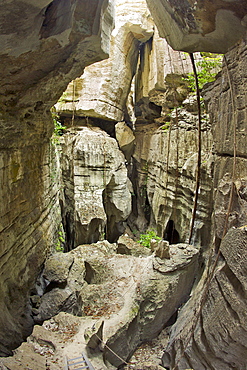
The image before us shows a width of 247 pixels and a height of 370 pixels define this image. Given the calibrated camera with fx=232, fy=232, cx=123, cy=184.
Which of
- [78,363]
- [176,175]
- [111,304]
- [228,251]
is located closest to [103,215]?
[176,175]

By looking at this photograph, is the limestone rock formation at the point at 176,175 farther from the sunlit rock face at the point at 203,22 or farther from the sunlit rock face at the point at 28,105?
the sunlit rock face at the point at 28,105

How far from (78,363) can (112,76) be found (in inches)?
479

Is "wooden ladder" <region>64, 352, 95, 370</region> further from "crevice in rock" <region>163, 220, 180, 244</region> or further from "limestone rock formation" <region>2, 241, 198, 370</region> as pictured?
"crevice in rock" <region>163, 220, 180, 244</region>

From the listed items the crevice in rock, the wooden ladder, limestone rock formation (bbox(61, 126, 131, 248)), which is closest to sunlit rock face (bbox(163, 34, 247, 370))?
the wooden ladder

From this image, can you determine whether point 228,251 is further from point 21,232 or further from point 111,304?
point 21,232

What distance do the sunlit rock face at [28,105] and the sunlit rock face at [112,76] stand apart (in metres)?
5.45

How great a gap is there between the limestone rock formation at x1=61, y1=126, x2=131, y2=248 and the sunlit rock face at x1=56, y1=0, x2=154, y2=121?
4.06 ft

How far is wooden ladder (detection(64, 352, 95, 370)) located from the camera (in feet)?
11.8

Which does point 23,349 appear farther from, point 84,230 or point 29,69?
point 84,230

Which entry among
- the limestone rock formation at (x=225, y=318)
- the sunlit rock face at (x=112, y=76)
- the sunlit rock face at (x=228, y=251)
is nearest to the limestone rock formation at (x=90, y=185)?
the sunlit rock face at (x=112, y=76)

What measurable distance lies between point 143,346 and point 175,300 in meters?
1.32

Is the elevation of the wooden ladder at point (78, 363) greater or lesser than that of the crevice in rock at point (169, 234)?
greater

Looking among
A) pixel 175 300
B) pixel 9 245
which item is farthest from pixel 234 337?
pixel 9 245

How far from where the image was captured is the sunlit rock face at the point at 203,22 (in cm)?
315
